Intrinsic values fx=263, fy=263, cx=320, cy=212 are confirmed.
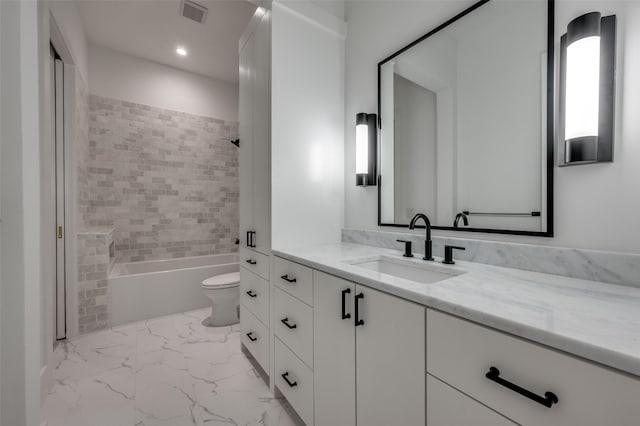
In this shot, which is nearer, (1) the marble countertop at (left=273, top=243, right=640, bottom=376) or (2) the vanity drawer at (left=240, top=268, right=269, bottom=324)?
(1) the marble countertop at (left=273, top=243, right=640, bottom=376)

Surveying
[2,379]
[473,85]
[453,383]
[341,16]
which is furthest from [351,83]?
[2,379]

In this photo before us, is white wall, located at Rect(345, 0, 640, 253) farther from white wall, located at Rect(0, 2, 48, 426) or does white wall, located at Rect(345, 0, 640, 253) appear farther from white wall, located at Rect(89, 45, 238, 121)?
Result: white wall, located at Rect(89, 45, 238, 121)

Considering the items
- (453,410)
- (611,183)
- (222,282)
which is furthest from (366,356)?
(222,282)

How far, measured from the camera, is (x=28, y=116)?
106cm

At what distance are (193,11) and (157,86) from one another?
1.36 metres

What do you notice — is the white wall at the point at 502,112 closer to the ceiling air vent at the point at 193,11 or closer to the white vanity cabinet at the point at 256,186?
the white vanity cabinet at the point at 256,186

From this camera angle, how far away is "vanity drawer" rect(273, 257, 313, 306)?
1.25m

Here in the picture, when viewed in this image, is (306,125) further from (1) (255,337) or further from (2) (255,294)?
(1) (255,337)

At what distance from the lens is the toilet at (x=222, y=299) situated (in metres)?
2.53

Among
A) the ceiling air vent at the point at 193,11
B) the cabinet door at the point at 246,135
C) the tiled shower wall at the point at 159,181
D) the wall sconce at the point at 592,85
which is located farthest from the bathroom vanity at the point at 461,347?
the tiled shower wall at the point at 159,181

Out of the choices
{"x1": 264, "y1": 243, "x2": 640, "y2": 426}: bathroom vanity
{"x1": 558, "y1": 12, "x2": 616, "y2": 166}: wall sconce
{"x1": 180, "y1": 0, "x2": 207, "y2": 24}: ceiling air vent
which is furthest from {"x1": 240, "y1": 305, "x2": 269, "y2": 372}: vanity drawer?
{"x1": 180, "y1": 0, "x2": 207, "y2": 24}: ceiling air vent

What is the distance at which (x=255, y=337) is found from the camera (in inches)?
71.6

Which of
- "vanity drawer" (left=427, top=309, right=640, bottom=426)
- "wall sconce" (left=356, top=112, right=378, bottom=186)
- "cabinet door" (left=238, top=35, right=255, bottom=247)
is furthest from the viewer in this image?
"cabinet door" (left=238, top=35, right=255, bottom=247)

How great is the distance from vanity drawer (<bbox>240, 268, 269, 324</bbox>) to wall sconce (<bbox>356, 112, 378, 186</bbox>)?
0.95m
